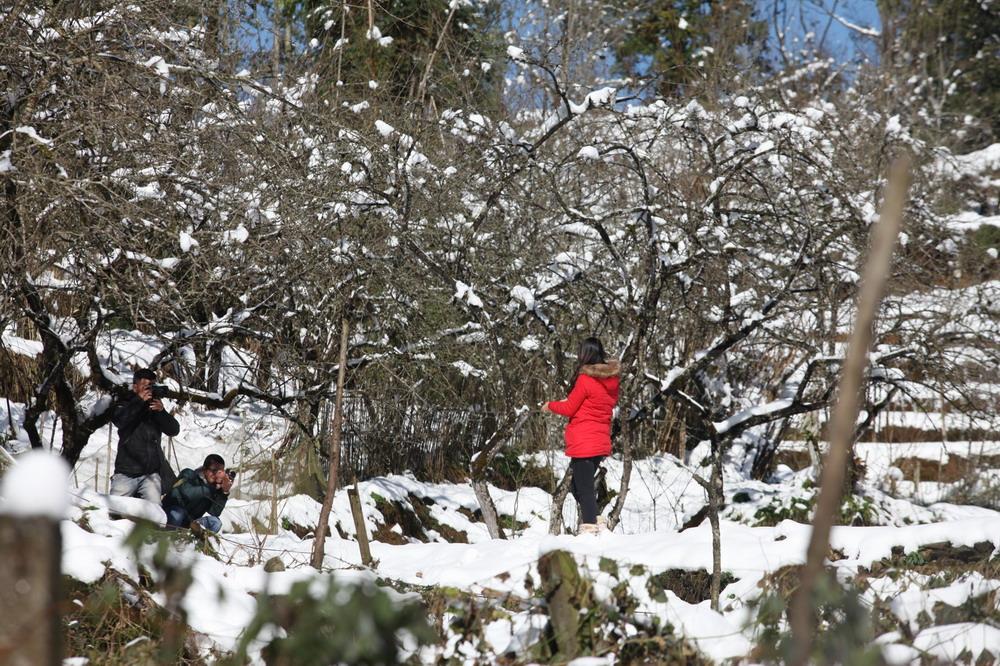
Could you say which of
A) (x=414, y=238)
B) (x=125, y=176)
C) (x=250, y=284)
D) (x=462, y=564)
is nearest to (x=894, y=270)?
(x=414, y=238)

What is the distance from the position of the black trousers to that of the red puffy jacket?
74 millimetres

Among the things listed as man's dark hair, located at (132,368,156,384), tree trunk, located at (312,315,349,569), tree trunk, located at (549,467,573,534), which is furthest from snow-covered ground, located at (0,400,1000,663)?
man's dark hair, located at (132,368,156,384)

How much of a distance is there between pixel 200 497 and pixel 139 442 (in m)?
0.60

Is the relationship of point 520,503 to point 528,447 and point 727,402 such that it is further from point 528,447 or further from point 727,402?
point 727,402

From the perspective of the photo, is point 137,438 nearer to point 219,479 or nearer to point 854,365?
point 219,479

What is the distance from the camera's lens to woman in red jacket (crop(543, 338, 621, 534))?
6633 millimetres

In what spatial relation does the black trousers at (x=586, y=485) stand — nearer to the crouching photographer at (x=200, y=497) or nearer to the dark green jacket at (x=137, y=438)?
the crouching photographer at (x=200, y=497)

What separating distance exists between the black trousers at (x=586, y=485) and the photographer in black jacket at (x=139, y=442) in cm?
299

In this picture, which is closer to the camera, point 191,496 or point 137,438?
point 191,496

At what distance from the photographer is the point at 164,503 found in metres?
6.85

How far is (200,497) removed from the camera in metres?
6.84

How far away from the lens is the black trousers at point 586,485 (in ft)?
22.0

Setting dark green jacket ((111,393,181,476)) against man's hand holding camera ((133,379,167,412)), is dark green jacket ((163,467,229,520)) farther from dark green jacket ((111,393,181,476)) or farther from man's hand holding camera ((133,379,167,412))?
man's hand holding camera ((133,379,167,412))

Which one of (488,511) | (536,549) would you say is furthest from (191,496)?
(536,549)
